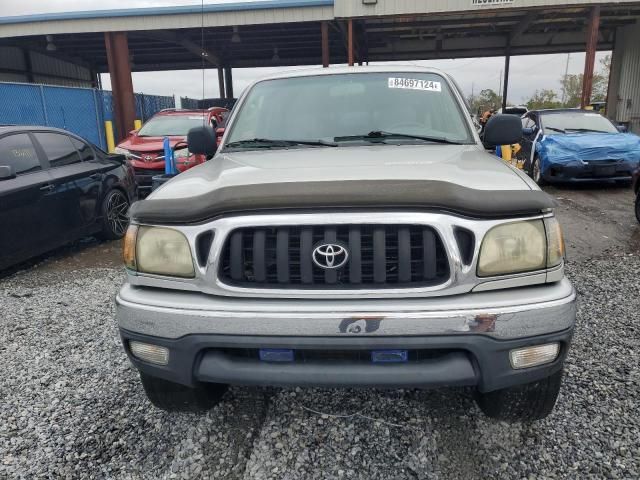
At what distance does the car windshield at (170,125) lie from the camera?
10125 millimetres

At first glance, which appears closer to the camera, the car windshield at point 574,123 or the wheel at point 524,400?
the wheel at point 524,400

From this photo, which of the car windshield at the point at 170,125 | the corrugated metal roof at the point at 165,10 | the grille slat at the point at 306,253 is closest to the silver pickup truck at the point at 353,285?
the grille slat at the point at 306,253

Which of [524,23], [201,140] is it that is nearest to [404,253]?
[201,140]

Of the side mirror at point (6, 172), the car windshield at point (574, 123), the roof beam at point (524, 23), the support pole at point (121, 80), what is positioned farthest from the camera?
the roof beam at point (524, 23)

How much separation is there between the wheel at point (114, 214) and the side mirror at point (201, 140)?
3.33 metres

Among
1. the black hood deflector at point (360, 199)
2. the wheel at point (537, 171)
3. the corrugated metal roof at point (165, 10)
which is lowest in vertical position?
the wheel at point (537, 171)

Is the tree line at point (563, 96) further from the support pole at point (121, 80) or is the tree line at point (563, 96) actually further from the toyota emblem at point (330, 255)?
the toyota emblem at point (330, 255)

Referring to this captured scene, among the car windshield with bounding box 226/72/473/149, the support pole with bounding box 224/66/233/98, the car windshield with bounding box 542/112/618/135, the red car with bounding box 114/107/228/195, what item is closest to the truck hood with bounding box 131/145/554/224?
the car windshield with bounding box 226/72/473/149

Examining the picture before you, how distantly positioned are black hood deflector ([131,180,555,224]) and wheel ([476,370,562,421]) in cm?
76

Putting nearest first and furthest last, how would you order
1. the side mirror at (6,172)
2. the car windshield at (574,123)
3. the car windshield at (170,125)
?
the side mirror at (6,172)
the car windshield at (574,123)
the car windshield at (170,125)

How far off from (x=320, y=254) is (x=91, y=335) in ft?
8.20

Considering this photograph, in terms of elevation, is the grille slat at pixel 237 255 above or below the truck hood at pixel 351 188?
below

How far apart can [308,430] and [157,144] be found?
787 centimetres

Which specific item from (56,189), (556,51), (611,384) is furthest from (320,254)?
(556,51)
